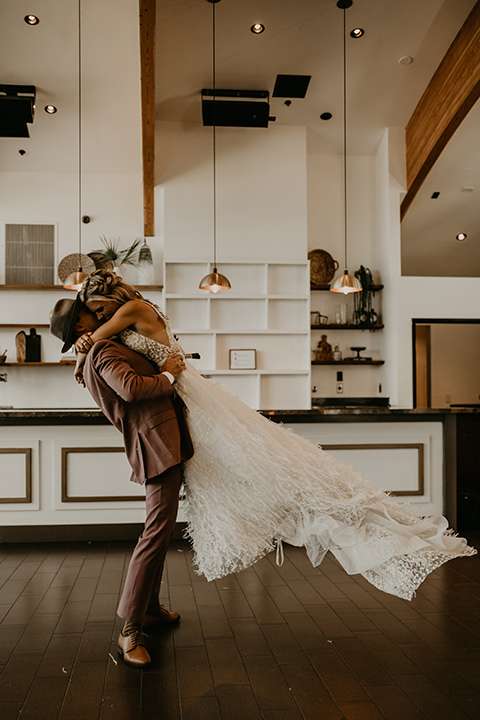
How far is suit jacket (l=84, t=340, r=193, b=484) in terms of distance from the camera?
2340 mm

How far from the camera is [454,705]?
2.11m

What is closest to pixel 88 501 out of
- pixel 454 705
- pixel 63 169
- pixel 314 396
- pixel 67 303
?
pixel 67 303

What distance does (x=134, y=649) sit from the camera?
245cm

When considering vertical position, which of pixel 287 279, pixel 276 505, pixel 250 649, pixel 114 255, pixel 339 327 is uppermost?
pixel 114 255

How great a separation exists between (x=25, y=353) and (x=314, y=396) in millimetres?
3706

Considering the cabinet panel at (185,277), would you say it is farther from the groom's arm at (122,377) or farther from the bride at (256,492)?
the groom's arm at (122,377)

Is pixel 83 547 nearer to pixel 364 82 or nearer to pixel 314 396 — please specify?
pixel 314 396

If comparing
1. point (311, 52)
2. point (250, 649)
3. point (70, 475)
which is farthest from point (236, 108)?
point (250, 649)

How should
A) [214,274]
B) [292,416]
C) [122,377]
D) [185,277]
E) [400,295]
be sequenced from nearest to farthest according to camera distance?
1. [122,377]
2. [292,416]
3. [214,274]
4. [185,277]
5. [400,295]

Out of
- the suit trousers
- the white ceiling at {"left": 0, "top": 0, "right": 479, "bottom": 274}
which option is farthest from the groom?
the white ceiling at {"left": 0, "top": 0, "right": 479, "bottom": 274}

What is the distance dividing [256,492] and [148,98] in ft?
13.7

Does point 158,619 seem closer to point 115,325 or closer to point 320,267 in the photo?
point 115,325

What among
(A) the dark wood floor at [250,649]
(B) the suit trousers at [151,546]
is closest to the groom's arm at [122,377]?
(B) the suit trousers at [151,546]

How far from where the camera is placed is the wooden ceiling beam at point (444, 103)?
20.3 feet
